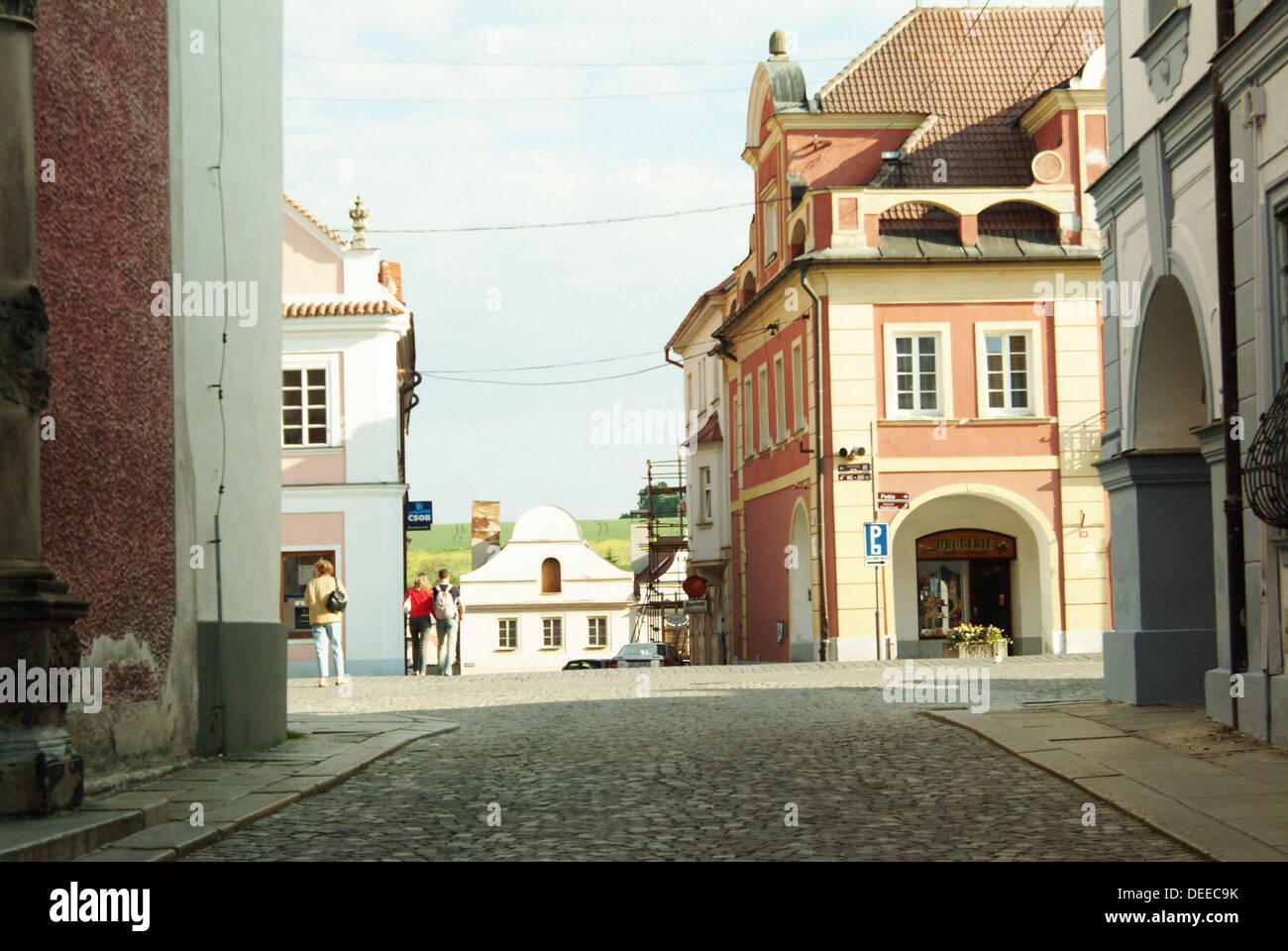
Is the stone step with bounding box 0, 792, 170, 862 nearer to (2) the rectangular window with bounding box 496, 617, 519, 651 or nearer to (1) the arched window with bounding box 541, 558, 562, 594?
(2) the rectangular window with bounding box 496, 617, 519, 651

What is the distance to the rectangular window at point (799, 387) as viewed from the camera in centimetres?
3422

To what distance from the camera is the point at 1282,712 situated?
11.1m

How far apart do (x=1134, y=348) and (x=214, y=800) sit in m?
9.32

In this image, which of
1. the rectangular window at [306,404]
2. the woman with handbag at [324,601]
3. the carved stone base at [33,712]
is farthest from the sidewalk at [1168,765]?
the rectangular window at [306,404]

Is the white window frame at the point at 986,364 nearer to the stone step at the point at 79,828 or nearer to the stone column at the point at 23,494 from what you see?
the stone step at the point at 79,828

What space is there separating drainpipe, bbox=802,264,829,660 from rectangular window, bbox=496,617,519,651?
40.3m

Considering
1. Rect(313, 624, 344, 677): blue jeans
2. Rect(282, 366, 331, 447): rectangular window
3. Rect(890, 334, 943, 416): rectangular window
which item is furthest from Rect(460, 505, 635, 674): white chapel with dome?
Rect(313, 624, 344, 677): blue jeans

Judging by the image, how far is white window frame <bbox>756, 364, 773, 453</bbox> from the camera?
38541 millimetres

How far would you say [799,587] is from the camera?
1409 inches

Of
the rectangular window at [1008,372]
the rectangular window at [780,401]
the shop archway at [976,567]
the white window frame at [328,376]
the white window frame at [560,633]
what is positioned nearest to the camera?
the rectangular window at [1008,372]

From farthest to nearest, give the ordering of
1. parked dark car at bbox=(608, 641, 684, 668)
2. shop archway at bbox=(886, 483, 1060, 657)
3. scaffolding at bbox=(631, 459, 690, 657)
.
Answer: scaffolding at bbox=(631, 459, 690, 657)
parked dark car at bbox=(608, 641, 684, 668)
shop archway at bbox=(886, 483, 1060, 657)

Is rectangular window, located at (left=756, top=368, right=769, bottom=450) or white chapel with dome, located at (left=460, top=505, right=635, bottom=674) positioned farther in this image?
white chapel with dome, located at (left=460, top=505, right=635, bottom=674)

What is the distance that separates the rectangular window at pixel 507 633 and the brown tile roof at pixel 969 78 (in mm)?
39618
